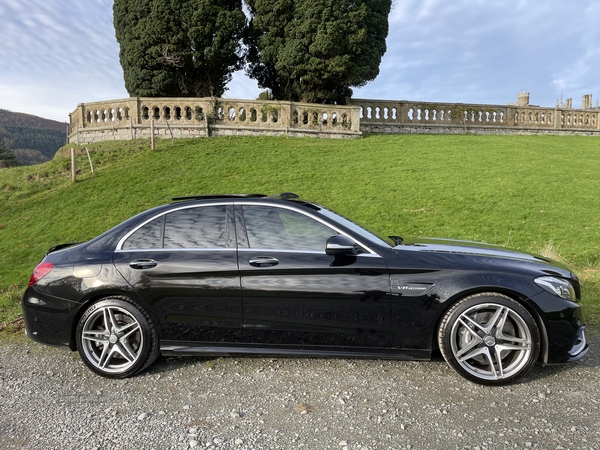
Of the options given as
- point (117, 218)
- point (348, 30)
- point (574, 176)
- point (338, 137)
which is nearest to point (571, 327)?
point (117, 218)

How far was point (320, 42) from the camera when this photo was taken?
60.5 feet

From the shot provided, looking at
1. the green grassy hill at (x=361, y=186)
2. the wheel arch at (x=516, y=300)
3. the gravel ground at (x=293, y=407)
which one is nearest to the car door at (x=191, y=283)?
the gravel ground at (x=293, y=407)

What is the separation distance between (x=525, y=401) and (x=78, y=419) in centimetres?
321

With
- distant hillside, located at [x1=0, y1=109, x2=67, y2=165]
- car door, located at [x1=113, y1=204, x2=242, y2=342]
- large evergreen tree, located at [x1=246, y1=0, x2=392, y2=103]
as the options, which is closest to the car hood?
car door, located at [x1=113, y1=204, x2=242, y2=342]

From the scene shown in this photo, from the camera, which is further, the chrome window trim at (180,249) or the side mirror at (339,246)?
the chrome window trim at (180,249)

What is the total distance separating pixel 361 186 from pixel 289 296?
976cm

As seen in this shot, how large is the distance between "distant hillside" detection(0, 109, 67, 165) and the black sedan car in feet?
252

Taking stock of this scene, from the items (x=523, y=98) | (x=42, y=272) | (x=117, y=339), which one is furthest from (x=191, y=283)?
(x=523, y=98)

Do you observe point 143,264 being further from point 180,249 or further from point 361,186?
point 361,186

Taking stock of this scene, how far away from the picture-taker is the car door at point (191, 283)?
327cm

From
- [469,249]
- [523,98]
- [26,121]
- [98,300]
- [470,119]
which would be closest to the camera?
[98,300]

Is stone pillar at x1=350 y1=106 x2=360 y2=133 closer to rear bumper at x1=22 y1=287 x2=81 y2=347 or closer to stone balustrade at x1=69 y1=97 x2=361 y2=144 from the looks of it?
stone balustrade at x1=69 y1=97 x2=361 y2=144

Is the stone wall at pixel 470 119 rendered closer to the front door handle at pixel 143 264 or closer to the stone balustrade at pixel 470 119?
the stone balustrade at pixel 470 119

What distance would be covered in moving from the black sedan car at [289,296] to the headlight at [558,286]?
11mm
